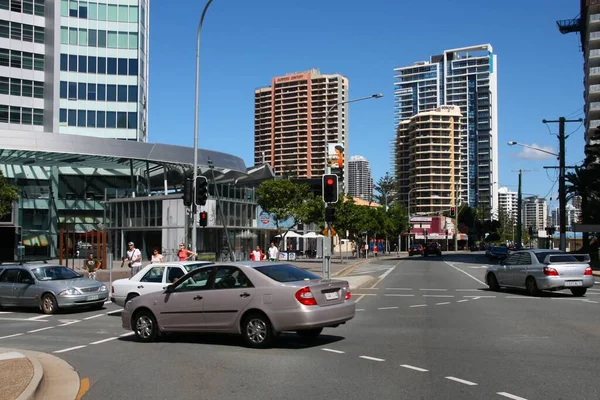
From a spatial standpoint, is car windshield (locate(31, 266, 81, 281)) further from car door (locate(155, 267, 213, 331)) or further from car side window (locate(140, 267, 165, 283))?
car door (locate(155, 267, 213, 331))

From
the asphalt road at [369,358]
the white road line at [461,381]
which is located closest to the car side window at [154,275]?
the asphalt road at [369,358]

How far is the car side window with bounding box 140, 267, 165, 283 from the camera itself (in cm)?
1692

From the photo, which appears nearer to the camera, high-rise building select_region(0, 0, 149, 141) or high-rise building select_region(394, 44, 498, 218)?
high-rise building select_region(0, 0, 149, 141)

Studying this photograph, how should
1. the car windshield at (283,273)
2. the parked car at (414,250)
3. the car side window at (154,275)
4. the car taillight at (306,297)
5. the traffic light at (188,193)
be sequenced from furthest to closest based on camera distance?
the parked car at (414,250), the traffic light at (188,193), the car side window at (154,275), the car windshield at (283,273), the car taillight at (306,297)

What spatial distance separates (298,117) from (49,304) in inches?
6203

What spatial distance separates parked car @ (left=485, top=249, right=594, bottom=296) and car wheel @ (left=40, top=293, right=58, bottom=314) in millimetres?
14790

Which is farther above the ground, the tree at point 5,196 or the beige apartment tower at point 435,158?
the beige apartment tower at point 435,158

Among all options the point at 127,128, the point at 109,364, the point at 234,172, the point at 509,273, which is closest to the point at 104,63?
the point at 127,128

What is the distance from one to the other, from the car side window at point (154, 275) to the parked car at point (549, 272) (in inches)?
470

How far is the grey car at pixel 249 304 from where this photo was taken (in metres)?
10.7

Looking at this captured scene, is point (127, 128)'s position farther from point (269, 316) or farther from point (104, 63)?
point (269, 316)

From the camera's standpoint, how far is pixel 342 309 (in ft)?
36.9

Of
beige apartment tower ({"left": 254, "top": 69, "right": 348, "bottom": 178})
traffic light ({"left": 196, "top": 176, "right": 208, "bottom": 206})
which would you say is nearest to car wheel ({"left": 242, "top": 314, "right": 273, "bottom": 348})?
traffic light ({"left": 196, "top": 176, "right": 208, "bottom": 206})

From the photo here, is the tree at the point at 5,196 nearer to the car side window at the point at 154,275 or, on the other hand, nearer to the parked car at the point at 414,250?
the car side window at the point at 154,275
